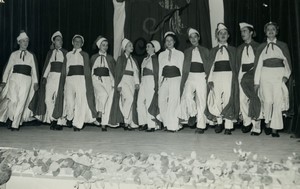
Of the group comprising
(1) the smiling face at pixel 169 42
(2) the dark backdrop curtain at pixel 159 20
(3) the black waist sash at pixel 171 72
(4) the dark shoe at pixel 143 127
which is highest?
(2) the dark backdrop curtain at pixel 159 20

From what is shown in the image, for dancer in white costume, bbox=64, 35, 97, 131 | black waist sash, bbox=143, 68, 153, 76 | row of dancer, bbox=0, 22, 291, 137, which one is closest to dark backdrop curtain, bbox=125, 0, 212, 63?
row of dancer, bbox=0, 22, 291, 137

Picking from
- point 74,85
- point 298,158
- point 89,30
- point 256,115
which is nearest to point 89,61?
point 74,85

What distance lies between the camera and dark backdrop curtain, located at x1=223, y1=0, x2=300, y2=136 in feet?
16.3

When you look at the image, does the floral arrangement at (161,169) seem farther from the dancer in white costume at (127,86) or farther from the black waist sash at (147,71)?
the black waist sash at (147,71)

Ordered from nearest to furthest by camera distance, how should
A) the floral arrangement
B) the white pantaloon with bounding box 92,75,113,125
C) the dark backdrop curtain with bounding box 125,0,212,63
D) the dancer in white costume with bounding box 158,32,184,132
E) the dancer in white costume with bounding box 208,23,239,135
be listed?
1. the floral arrangement
2. the dancer in white costume with bounding box 208,23,239,135
3. the dancer in white costume with bounding box 158,32,184,132
4. the white pantaloon with bounding box 92,75,113,125
5. the dark backdrop curtain with bounding box 125,0,212,63

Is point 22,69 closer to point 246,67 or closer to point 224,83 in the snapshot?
point 224,83

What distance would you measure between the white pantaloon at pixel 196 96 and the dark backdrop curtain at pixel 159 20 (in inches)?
60.9

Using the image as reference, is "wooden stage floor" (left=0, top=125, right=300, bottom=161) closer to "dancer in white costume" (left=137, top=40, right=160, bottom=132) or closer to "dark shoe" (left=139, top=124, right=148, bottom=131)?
"dancer in white costume" (left=137, top=40, right=160, bottom=132)

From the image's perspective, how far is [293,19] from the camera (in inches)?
199

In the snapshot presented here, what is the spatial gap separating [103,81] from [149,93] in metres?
0.93

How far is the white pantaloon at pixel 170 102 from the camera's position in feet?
19.4

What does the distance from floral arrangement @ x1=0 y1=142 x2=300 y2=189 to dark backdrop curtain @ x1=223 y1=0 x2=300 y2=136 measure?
243 centimetres

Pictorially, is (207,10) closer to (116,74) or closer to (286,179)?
(116,74)

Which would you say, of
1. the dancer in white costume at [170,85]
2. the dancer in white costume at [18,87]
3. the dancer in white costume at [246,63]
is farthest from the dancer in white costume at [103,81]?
the dancer in white costume at [246,63]
